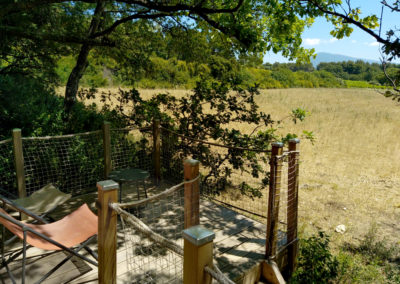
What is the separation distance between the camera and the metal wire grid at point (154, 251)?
10.1ft

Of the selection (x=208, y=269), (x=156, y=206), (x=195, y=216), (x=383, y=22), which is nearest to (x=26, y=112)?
(x=156, y=206)

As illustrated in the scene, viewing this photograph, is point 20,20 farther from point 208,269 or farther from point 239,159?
point 208,269

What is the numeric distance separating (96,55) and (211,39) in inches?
152

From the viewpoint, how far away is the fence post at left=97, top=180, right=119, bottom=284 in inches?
82.1

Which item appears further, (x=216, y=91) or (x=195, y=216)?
(x=216, y=91)

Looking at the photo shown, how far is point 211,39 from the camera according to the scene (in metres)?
7.70

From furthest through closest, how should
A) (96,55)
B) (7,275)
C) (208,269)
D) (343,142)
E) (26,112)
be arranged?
(343,142) < (96,55) < (26,112) < (7,275) < (208,269)

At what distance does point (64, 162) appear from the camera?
531 cm

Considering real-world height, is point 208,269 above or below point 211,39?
below

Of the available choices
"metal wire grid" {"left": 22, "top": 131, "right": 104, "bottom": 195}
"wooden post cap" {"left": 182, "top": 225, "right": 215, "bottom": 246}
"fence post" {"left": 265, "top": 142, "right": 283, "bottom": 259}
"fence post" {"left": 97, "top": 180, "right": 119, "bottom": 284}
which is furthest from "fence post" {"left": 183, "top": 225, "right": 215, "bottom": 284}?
"metal wire grid" {"left": 22, "top": 131, "right": 104, "bottom": 195}

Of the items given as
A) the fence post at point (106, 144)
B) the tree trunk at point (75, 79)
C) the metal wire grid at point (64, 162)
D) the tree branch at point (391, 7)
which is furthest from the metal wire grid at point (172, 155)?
the tree branch at point (391, 7)

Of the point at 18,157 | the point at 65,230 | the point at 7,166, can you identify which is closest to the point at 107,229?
the point at 65,230

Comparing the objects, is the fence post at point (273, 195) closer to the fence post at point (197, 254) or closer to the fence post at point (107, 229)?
the fence post at point (107, 229)

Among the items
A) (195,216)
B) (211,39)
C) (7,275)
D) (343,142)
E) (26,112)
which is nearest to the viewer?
(7,275)
